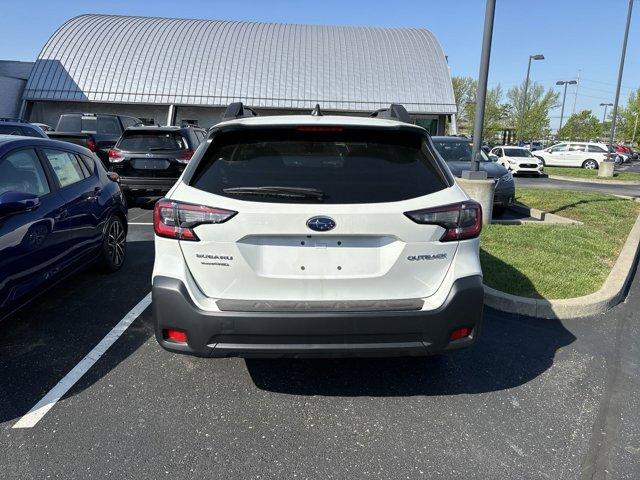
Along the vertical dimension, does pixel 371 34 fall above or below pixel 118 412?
above

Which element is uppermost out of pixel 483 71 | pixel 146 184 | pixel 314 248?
pixel 483 71

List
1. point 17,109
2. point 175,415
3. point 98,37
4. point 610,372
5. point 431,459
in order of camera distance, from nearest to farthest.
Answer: point 431,459 < point 175,415 < point 610,372 < point 17,109 < point 98,37

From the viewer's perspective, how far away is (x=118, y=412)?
2859 millimetres

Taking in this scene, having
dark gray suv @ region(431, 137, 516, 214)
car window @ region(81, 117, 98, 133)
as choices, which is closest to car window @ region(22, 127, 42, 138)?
car window @ region(81, 117, 98, 133)

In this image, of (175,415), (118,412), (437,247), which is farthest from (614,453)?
(118,412)

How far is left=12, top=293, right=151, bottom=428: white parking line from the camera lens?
9.16 feet

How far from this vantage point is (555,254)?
621 cm

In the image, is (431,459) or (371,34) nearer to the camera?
(431,459)

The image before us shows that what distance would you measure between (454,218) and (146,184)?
8081 mm

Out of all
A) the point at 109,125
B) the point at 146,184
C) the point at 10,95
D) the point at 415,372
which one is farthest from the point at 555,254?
the point at 10,95

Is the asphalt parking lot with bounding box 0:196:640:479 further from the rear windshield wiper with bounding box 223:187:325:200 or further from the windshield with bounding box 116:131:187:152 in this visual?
the windshield with bounding box 116:131:187:152

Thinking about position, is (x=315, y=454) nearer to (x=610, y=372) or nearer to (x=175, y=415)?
(x=175, y=415)

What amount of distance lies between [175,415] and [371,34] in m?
36.7

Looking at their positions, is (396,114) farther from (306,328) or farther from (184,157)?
(184,157)
